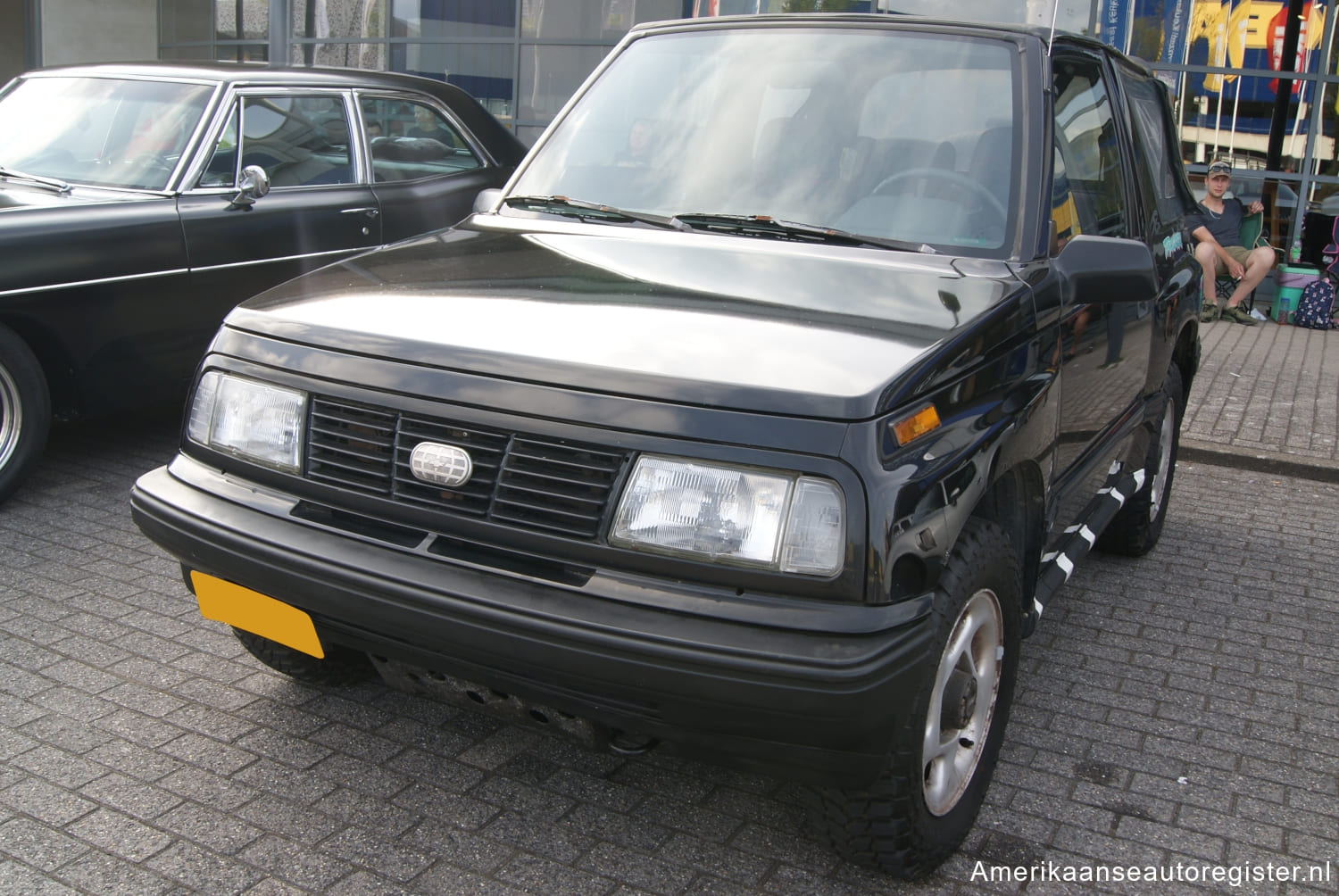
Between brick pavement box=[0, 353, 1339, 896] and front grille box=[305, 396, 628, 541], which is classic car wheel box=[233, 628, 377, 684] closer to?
brick pavement box=[0, 353, 1339, 896]

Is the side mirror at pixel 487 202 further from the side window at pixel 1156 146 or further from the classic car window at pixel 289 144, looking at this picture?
the classic car window at pixel 289 144

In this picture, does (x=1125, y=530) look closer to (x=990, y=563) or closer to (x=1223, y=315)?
(x=990, y=563)

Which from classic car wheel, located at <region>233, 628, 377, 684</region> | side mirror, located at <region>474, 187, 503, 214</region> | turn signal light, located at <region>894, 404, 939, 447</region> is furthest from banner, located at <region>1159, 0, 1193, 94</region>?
classic car wheel, located at <region>233, 628, 377, 684</region>

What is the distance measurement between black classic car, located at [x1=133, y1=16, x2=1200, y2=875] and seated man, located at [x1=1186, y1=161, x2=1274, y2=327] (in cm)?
871

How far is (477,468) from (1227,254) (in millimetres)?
11017

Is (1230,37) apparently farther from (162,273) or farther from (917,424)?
(917,424)

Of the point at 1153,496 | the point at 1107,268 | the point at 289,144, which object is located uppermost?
the point at 289,144

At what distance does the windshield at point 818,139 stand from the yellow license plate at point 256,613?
4.82 ft

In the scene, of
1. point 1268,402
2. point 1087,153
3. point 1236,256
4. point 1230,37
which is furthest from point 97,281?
point 1230,37

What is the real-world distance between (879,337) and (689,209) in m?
1.01

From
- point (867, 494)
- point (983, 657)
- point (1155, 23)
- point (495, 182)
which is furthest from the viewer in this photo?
point (1155, 23)

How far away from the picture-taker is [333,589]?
238 cm

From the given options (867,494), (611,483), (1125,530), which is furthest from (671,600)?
(1125,530)

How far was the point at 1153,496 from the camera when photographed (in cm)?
479
